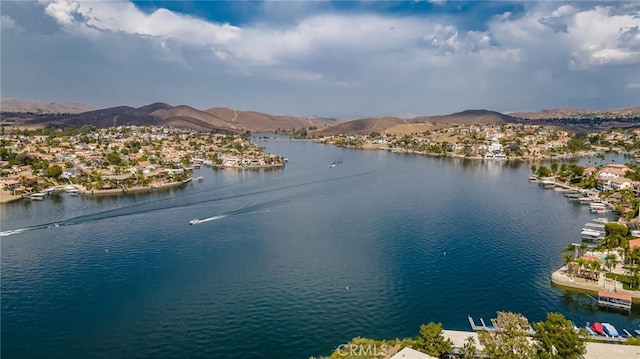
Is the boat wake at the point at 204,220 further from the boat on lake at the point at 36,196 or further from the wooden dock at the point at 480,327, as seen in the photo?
the wooden dock at the point at 480,327

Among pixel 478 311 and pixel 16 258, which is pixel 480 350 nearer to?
pixel 478 311

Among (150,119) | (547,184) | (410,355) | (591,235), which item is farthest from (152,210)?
(150,119)

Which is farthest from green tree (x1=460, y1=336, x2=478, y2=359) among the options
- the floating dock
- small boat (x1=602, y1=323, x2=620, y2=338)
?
the floating dock

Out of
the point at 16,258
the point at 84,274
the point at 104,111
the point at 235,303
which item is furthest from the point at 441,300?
the point at 104,111

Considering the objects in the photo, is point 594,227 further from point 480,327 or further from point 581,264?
point 480,327

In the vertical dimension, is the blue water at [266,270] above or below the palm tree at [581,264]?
below

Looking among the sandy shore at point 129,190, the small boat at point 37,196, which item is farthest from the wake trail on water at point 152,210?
the small boat at point 37,196
